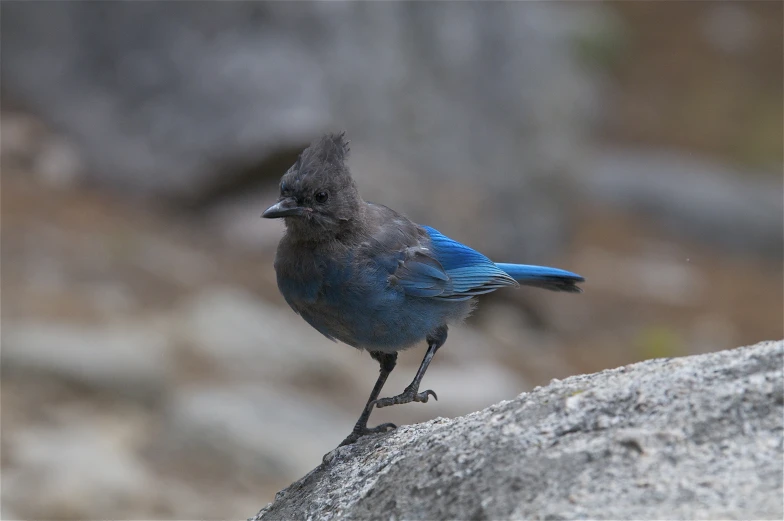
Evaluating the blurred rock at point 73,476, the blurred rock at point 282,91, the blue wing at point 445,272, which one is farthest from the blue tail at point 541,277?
the blurred rock at point 282,91

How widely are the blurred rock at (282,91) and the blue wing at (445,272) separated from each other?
4648mm

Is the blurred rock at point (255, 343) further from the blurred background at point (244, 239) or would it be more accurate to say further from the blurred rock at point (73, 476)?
the blurred rock at point (73, 476)

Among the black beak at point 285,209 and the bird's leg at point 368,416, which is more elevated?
the black beak at point 285,209

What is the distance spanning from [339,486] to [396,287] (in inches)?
39.2

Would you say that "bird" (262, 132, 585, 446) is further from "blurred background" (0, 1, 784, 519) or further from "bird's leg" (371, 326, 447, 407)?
"blurred background" (0, 1, 784, 519)

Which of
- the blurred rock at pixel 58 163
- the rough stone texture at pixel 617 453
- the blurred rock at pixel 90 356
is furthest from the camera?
the blurred rock at pixel 58 163

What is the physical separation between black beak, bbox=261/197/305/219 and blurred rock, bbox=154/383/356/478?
292cm

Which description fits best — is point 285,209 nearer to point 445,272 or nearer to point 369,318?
point 369,318

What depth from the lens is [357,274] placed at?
3.99m

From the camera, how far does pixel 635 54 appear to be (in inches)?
809

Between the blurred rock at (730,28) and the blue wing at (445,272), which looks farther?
the blurred rock at (730,28)

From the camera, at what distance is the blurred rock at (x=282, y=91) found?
933 cm

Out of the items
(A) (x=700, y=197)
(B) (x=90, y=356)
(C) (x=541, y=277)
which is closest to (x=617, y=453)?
(C) (x=541, y=277)

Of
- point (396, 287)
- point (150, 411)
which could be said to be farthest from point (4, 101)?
point (396, 287)
